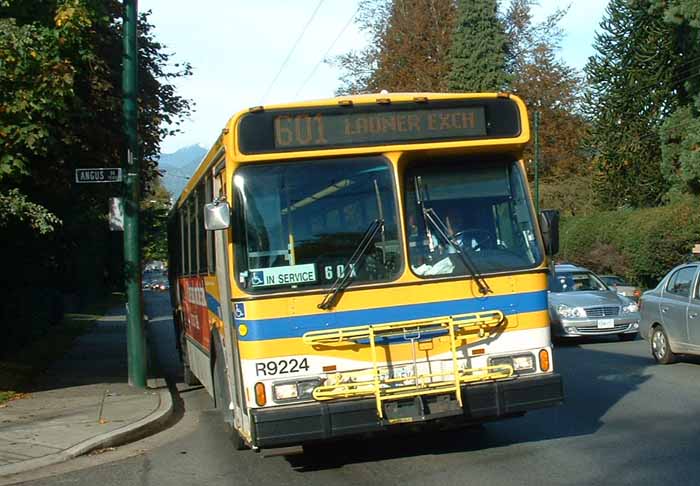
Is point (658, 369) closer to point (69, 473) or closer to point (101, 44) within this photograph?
point (69, 473)

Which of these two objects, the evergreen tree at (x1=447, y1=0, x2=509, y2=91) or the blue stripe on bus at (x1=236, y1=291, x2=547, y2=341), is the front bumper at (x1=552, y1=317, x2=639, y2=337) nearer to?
the blue stripe on bus at (x1=236, y1=291, x2=547, y2=341)

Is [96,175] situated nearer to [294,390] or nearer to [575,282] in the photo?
[294,390]

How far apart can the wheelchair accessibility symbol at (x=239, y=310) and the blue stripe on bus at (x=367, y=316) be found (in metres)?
0.04

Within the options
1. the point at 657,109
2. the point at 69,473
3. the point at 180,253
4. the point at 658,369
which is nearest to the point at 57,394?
the point at 180,253

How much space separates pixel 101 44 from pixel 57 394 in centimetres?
581

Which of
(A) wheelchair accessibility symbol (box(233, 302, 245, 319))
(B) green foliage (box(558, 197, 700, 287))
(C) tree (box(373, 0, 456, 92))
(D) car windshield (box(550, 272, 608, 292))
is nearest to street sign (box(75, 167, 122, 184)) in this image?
(A) wheelchair accessibility symbol (box(233, 302, 245, 319))

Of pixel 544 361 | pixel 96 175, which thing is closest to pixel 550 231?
pixel 544 361

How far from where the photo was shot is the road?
27.5 ft

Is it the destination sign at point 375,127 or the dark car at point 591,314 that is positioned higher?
the destination sign at point 375,127

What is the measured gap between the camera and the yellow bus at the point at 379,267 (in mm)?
8273

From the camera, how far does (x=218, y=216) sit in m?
8.23

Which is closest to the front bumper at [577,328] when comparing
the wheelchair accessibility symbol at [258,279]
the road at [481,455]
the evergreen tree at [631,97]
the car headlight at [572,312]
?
the car headlight at [572,312]

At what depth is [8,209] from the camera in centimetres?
1263

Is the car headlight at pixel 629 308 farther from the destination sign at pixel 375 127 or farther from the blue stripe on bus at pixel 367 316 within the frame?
the destination sign at pixel 375 127
